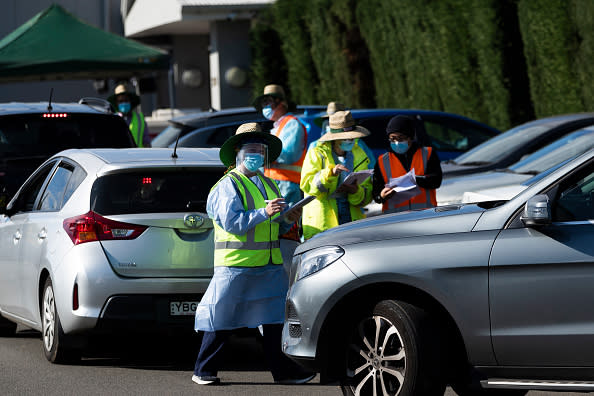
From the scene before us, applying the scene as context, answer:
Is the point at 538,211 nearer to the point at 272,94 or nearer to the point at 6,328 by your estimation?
the point at 272,94

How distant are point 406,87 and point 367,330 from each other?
16.9 m

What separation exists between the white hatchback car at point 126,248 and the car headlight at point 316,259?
5.07ft

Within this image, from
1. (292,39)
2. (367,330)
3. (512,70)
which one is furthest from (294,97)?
(367,330)

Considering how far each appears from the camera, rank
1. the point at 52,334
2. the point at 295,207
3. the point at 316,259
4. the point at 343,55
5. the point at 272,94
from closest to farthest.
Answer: the point at 316,259 < the point at 295,207 < the point at 52,334 < the point at 272,94 < the point at 343,55

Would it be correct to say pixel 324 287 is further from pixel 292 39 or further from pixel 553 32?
pixel 292 39

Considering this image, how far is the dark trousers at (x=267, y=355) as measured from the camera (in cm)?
789

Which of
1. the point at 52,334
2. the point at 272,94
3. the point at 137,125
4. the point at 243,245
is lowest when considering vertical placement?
the point at 52,334

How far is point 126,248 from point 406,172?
7.70ft

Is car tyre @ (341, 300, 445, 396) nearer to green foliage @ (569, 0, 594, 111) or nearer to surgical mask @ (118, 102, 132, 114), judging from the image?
surgical mask @ (118, 102, 132, 114)

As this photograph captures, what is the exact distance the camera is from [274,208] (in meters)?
7.70

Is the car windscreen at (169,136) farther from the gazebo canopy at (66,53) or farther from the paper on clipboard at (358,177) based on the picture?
the gazebo canopy at (66,53)

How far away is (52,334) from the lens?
8766mm

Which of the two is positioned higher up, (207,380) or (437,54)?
(437,54)

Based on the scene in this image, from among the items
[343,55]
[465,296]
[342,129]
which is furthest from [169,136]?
[343,55]
